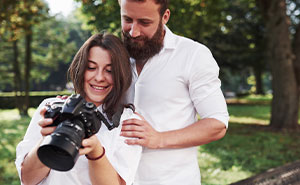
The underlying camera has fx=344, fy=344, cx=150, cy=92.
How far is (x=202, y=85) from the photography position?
7.77 ft

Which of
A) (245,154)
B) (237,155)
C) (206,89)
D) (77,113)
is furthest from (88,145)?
(245,154)

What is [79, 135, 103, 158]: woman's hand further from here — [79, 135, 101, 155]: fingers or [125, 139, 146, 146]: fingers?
[125, 139, 146, 146]: fingers

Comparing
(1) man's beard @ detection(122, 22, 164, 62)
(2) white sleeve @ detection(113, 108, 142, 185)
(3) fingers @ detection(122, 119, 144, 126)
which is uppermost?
(1) man's beard @ detection(122, 22, 164, 62)

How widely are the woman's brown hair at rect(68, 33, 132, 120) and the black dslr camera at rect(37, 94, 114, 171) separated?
1.48ft

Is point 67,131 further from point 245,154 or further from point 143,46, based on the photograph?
point 245,154

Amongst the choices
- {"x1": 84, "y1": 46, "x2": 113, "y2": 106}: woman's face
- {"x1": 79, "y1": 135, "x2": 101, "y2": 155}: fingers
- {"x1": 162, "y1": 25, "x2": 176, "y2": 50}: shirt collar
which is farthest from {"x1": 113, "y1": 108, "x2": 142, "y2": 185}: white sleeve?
{"x1": 162, "y1": 25, "x2": 176, "y2": 50}: shirt collar

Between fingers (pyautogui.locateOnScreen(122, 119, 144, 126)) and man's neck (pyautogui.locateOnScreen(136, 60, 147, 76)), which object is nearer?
fingers (pyautogui.locateOnScreen(122, 119, 144, 126))

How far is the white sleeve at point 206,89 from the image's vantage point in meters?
2.35

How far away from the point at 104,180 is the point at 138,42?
3.40 feet

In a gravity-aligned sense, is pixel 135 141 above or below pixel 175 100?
below

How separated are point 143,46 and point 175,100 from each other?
45cm

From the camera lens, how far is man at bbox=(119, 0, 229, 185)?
235 centimetres

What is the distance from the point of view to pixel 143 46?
8.11 ft

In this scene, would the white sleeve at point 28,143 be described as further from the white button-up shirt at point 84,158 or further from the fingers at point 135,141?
the fingers at point 135,141
